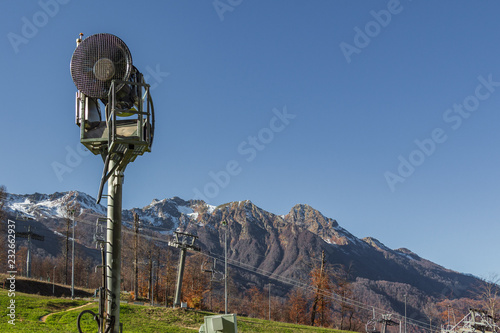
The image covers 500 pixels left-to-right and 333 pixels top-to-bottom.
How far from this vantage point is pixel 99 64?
12023 mm

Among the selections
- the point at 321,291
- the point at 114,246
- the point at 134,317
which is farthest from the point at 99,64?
the point at 321,291

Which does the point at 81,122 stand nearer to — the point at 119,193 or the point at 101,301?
the point at 119,193

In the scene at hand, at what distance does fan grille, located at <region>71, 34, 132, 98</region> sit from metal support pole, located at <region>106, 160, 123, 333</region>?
79.4 inches

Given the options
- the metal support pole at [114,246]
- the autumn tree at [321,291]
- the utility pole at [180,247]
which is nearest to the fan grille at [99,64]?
the metal support pole at [114,246]

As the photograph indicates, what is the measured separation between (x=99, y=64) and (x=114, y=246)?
454 centimetres

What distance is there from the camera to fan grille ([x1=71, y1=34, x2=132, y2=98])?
39.2 ft

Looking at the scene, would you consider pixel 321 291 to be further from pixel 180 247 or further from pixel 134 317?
pixel 134 317

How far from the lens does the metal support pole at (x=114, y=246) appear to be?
10883mm

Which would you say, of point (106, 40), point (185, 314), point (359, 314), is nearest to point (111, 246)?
point (106, 40)

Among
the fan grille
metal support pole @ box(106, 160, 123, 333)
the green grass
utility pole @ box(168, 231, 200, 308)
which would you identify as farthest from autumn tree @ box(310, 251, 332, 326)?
the fan grille

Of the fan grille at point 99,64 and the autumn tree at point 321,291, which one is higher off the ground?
the fan grille at point 99,64

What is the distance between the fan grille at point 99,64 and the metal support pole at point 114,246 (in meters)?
2.02

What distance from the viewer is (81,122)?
11.8 meters

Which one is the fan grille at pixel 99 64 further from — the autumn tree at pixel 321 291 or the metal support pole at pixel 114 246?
the autumn tree at pixel 321 291
